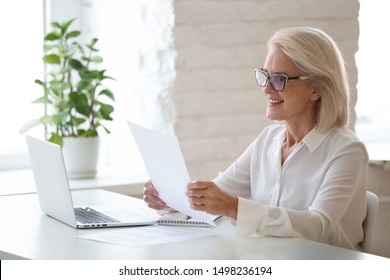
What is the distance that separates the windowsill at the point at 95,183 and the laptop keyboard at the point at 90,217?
2.20ft

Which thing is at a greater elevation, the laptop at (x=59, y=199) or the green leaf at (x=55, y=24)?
the green leaf at (x=55, y=24)

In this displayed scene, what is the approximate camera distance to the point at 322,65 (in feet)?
8.29

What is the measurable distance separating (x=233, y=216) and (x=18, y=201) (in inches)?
35.1

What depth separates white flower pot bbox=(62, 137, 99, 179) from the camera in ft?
11.4

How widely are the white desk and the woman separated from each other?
5.9 inches

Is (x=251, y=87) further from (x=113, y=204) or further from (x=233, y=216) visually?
(x=233, y=216)

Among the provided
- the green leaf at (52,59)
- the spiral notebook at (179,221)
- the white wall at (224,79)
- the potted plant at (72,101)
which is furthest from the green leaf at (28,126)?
the spiral notebook at (179,221)

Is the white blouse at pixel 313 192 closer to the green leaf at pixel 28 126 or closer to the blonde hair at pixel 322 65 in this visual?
the blonde hair at pixel 322 65

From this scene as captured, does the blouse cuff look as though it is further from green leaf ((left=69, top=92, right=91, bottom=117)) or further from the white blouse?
green leaf ((left=69, top=92, right=91, bottom=117))

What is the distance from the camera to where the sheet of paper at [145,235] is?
2.17 m

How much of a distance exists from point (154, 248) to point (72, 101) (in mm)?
1448

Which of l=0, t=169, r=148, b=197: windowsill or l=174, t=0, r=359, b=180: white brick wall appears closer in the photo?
l=0, t=169, r=148, b=197: windowsill

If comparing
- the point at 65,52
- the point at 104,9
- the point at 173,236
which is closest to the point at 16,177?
the point at 65,52

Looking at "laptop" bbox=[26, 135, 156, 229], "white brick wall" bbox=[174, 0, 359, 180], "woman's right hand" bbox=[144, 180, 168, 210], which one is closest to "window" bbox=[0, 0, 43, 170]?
"white brick wall" bbox=[174, 0, 359, 180]
